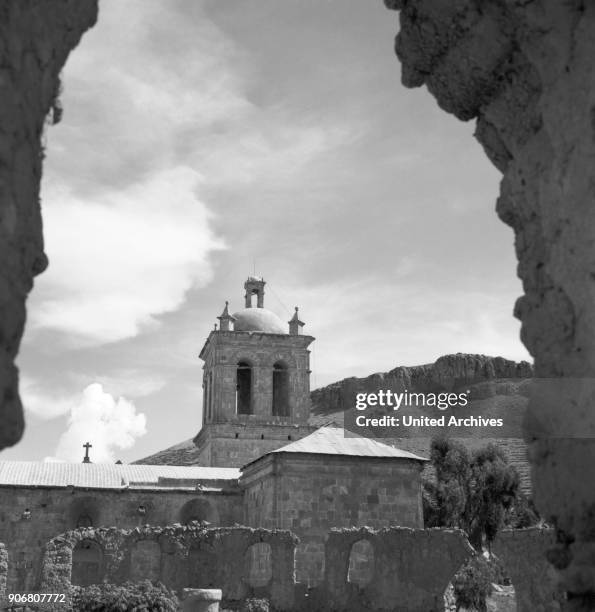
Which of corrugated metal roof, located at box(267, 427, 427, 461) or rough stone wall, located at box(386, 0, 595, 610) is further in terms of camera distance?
corrugated metal roof, located at box(267, 427, 427, 461)

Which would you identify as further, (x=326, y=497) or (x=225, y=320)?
(x=225, y=320)

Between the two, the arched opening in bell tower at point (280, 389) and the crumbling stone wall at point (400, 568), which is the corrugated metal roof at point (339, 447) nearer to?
the crumbling stone wall at point (400, 568)

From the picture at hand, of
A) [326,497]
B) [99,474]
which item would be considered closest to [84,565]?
[99,474]

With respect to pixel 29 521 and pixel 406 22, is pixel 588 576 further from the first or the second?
pixel 29 521

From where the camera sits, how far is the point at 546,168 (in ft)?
14.5

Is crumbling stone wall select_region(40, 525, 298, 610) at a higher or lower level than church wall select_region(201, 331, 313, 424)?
lower

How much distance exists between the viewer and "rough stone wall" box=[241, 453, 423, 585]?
20.8 metres

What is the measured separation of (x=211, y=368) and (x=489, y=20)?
27823 mm

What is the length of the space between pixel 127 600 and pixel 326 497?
357 inches

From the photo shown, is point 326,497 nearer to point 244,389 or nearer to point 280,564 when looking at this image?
point 280,564

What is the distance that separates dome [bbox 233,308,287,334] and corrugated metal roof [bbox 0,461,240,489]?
6.60 m

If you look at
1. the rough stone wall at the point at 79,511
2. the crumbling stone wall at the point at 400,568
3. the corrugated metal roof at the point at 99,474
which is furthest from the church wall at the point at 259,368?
the crumbling stone wall at the point at 400,568

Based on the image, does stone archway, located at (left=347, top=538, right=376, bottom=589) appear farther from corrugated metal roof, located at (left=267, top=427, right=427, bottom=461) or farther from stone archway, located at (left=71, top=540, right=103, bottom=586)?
stone archway, located at (left=71, top=540, right=103, bottom=586)

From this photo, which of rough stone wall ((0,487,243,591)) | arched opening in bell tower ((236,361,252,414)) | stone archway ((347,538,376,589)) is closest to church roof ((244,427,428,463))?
stone archway ((347,538,376,589))
